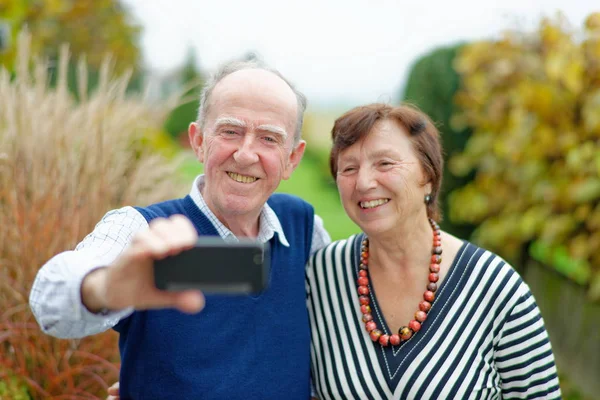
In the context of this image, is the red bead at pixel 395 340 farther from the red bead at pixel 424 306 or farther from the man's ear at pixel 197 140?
the man's ear at pixel 197 140

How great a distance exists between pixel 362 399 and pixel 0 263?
5.69 ft

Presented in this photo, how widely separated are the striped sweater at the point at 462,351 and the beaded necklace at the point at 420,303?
0.02m

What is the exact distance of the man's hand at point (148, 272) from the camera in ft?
3.25

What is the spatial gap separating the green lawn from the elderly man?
17.5ft

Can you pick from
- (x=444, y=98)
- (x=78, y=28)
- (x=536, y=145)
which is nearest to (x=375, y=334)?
(x=536, y=145)

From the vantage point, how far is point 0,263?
2637mm

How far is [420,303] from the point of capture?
1.96 metres

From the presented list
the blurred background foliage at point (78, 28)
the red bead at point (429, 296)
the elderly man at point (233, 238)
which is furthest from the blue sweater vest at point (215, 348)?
the blurred background foliage at point (78, 28)

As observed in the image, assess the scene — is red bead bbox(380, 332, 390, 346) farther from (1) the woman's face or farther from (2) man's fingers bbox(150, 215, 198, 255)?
(2) man's fingers bbox(150, 215, 198, 255)

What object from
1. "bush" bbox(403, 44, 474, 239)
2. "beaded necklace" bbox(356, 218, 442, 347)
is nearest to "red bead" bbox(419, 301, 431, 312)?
"beaded necklace" bbox(356, 218, 442, 347)

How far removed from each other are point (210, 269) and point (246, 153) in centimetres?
82

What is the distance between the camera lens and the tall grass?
2.44 meters

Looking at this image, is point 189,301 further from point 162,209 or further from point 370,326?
point 370,326

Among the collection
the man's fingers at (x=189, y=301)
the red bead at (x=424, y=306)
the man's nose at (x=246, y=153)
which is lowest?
the red bead at (x=424, y=306)
